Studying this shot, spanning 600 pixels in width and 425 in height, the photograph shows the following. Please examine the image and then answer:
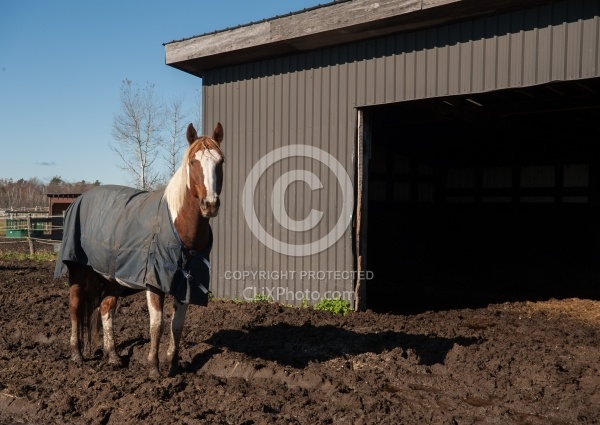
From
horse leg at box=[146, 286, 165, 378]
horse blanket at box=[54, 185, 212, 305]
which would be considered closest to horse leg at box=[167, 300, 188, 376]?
horse leg at box=[146, 286, 165, 378]

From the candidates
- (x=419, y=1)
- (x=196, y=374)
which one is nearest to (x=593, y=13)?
(x=419, y=1)

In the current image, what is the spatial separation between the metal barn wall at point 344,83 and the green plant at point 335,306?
0.67 ft

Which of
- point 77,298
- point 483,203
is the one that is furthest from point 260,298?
point 483,203

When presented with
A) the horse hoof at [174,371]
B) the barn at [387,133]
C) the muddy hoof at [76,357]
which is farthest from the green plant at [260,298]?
the horse hoof at [174,371]

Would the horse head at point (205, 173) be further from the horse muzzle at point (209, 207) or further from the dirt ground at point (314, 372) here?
the dirt ground at point (314, 372)

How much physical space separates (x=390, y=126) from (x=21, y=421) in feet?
30.5

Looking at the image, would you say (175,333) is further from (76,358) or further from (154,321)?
(76,358)

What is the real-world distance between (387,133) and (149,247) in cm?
879

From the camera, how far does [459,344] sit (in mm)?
5828

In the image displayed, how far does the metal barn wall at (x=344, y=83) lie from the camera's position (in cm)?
598

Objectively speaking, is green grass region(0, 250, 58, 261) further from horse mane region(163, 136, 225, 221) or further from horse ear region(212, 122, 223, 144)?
horse ear region(212, 122, 223, 144)

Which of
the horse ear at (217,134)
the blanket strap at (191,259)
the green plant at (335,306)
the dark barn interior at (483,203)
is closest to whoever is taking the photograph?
the blanket strap at (191,259)

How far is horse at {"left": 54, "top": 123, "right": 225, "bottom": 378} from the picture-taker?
451cm

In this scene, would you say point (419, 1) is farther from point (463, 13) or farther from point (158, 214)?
point (158, 214)
